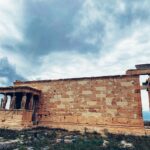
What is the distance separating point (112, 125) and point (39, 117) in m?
7.20

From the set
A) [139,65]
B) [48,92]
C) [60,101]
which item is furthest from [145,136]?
[48,92]

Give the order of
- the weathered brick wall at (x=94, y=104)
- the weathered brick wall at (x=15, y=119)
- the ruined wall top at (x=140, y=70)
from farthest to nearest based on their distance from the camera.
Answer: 1. the weathered brick wall at (x=15, y=119)
2. the ruined wall top at (x=140, y=70)
3. the weathered brick wall at (x=94, y=104)

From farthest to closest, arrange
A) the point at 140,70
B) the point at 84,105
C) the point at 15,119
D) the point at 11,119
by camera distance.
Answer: the point at 84,105, the point at 11,119, the point at 15,119, the point at 140,70

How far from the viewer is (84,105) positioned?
16734mm

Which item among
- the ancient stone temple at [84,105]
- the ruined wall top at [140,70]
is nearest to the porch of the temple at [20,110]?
the ancient stone temple at [84,105]

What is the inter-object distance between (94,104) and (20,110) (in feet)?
21.3

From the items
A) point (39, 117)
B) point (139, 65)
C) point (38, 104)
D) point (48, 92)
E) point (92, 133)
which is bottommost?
point (92, 133)

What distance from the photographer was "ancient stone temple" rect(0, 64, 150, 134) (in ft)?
50.3

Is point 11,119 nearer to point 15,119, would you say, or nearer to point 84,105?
point 15,119

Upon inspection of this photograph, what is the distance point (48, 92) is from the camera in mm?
18750

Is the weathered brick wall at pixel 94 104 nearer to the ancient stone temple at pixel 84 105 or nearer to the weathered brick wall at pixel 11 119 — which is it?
the ancient stone temple at pixel 84 105

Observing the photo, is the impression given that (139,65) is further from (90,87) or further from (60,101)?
(60,101)

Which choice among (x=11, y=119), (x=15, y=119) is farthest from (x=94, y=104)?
(x=11, y=119)

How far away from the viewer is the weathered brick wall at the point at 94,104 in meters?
15.3
